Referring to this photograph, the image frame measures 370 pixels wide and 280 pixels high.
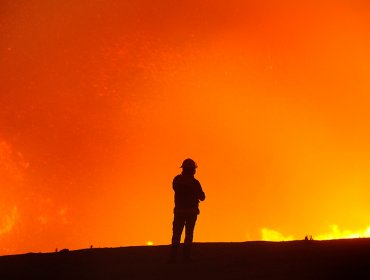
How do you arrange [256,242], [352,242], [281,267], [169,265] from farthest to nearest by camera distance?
[256,242], [352,242], [169,265], [281,267]

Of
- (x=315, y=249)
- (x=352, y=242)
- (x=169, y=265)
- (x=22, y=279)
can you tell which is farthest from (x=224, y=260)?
(x=22, y=279)

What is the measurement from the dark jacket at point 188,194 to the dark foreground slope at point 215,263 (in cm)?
135

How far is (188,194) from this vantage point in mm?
16125

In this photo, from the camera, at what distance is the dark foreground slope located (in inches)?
514

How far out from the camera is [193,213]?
1614 centimetres

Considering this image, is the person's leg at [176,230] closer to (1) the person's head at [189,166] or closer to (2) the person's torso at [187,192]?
(2) the person's torso at [187,192]

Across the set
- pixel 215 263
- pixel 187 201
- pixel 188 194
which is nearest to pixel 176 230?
pixel 187 201

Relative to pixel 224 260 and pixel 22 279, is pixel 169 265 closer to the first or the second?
pixel 224 260

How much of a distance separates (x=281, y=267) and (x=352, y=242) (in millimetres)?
3986

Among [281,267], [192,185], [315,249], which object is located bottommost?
[281,267]

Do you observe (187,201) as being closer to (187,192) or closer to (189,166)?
(187,192)

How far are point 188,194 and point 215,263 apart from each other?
1960 mm

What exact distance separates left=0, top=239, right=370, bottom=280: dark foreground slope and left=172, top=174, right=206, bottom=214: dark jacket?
135 centimetres

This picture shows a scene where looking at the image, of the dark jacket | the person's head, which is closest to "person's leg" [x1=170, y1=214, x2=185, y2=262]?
the dark jacket
